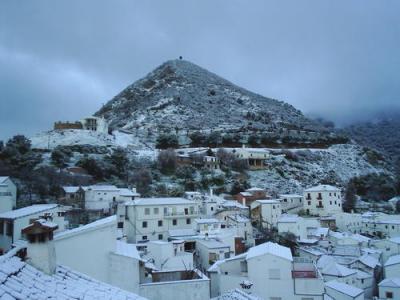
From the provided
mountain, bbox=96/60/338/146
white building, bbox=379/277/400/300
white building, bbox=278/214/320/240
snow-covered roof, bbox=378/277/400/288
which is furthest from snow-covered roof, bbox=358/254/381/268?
mountain, bbox=96/60/338/146

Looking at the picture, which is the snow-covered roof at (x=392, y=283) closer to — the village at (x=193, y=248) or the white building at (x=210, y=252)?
the village at (x=193, y=248)

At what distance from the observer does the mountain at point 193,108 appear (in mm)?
108425

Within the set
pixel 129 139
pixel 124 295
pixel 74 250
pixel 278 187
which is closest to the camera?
pixel 124 295

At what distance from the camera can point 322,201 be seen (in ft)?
181

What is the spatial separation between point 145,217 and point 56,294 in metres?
30.6

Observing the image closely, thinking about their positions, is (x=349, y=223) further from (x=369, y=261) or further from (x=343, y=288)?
(x=343, y=288)

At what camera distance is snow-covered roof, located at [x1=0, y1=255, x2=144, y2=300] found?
6.34m

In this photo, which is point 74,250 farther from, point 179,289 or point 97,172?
point 97,172

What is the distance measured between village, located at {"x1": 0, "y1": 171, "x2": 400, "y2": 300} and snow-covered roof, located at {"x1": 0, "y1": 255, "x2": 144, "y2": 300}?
0.08ft

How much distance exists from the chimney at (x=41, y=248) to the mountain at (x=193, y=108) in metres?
82.1

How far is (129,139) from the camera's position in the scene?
84.0 meters

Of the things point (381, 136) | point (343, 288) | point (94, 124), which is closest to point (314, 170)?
point (94, 124)

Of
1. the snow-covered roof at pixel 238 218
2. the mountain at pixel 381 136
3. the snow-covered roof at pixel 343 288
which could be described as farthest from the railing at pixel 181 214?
the mountain at pixel 381 136

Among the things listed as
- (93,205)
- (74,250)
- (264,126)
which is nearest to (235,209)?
(93,205)
